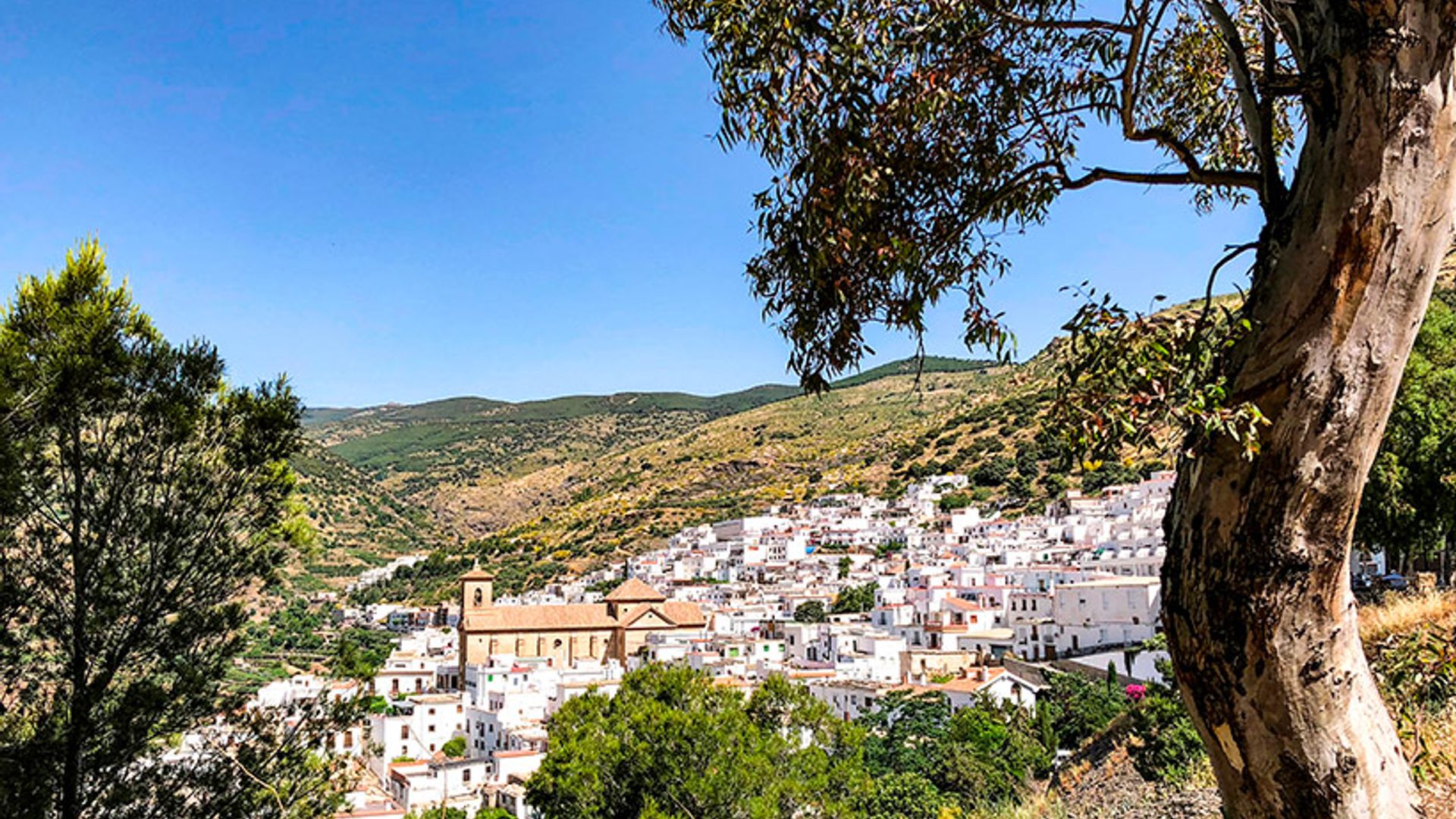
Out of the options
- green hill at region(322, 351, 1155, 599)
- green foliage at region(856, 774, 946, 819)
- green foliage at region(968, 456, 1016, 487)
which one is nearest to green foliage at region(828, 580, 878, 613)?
green hill at region(322, 351, 1155, 599)

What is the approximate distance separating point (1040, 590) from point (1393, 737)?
40.2 meters

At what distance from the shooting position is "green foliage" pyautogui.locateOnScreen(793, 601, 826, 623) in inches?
1849

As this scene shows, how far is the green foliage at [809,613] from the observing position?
1849 inches

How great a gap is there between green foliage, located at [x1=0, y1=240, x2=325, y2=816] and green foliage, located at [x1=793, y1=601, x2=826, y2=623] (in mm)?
40586

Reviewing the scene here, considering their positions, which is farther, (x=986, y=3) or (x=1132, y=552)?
(x=1132, y=552)

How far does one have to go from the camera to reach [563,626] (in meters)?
45.1

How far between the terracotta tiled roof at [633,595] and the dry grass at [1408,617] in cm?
3944

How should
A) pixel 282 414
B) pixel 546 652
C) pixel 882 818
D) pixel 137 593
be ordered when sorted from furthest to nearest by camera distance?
pixel 546 652, pixel 882 818, pixel 282 414, pixel 137 593

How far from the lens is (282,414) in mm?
8320

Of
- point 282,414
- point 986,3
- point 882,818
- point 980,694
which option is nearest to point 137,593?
point 282,414

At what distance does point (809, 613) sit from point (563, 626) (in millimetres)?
12190

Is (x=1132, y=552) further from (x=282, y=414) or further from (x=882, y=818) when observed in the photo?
(x=282, y=414)

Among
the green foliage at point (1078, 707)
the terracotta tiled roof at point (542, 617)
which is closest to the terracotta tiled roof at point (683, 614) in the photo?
the terracotta tiled roof at point (542, 617)

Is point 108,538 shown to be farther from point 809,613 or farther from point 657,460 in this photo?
point 657,460
